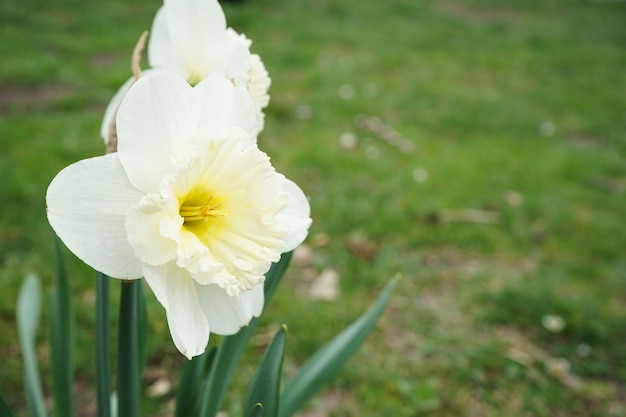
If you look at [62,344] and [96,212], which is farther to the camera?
[62,344]

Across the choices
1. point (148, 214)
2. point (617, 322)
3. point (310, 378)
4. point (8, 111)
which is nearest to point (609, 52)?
point (617, 322)

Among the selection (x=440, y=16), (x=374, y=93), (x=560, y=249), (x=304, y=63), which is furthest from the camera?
(x=440, y=16)

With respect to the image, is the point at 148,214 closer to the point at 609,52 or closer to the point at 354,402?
the point at 354,402

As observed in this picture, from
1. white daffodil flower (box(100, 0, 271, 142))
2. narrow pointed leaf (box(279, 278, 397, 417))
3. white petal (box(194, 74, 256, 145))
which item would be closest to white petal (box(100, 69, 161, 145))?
white daffodil flower (box(100, 0, 271, 142))

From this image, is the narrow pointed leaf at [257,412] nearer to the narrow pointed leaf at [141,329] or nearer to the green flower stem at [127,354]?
the green flower stem at [127,354]

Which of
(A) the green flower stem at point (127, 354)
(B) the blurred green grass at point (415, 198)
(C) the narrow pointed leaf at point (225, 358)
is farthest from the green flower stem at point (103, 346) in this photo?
(B) the blurred green grass at point (415, 198)

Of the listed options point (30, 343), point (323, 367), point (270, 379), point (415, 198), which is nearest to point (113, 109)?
point (270, 379)

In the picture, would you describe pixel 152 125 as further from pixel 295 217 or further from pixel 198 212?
pixel 295 217
